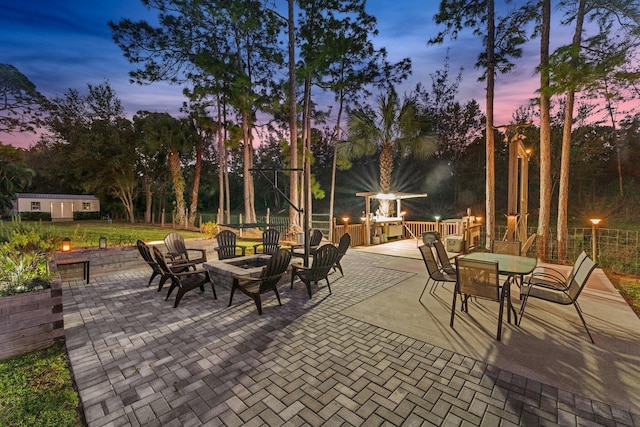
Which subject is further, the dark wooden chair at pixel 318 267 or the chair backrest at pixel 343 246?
the chair backrest at pixel 343 246

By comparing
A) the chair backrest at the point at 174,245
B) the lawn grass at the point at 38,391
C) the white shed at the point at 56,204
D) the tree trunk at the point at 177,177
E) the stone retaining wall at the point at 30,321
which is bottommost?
the lawn grass at the point at 38,391

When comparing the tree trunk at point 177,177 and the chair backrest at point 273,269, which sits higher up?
the tree trunk at point 177,177

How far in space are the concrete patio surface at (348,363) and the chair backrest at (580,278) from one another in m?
0.46

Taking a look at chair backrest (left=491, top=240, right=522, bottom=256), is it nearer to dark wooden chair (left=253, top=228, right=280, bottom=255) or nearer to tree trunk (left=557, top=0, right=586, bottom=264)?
tree trunk (left=557, top=0, right=586, bottom=264)

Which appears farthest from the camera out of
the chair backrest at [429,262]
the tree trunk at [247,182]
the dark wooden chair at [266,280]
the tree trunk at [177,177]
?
the tree trunk at [177,177]

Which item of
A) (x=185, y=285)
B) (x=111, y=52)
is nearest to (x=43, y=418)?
(x=185, y=285)

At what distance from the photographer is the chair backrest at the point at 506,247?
16.4ft

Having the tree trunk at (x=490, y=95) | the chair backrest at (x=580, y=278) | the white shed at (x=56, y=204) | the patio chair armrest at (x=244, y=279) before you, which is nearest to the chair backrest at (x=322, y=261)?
the patio chair armrest at (x=244, y=279)

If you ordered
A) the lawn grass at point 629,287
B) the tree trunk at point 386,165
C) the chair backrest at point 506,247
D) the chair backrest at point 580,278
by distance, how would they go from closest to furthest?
the chair backrest at point 580,278 < the lawn grass at point 629,287 < the chair backrest at point 506,247 < the tree trunk at point 386,165

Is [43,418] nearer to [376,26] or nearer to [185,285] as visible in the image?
[185,285]

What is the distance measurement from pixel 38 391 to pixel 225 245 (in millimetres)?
4112

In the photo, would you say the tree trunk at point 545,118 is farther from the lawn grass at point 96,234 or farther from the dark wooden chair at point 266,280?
the lawn grass at point 96,234

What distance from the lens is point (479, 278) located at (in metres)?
3.21

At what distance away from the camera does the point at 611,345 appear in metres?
2.85
